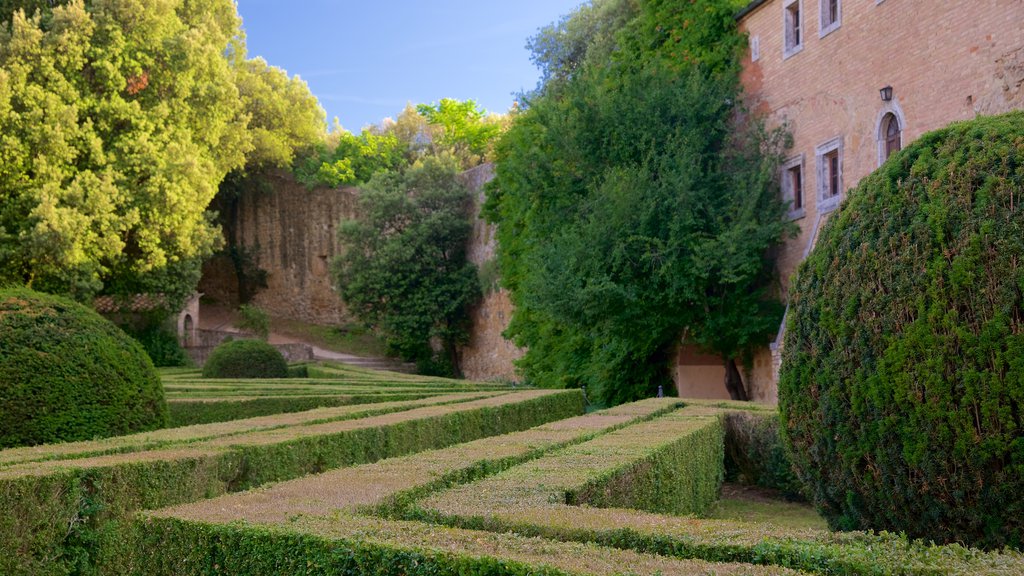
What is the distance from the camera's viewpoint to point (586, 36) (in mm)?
26547

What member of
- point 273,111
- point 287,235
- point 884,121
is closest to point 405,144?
point 287,235

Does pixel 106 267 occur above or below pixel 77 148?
below

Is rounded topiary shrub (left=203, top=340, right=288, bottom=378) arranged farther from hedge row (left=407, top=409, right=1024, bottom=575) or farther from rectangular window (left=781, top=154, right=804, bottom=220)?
hedge row (left=407, top=409, right=1024, bottom=575)

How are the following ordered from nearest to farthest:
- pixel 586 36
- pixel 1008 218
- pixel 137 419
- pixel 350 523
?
1. pixel 350 523
2. pixel 1008 218
3. pixel 137 419
4. pixel 586 36

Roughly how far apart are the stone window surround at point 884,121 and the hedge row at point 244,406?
814 cm

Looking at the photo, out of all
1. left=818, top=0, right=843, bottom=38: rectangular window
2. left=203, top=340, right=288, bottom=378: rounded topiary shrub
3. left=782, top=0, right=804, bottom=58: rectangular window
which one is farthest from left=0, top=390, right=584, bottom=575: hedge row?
left=782, top=0, right=804, bottom=58: rectangular window

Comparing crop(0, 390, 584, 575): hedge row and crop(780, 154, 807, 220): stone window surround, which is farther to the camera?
crop(780, 154, 807, 220): stone window surround

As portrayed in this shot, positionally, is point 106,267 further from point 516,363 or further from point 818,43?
point 818,43

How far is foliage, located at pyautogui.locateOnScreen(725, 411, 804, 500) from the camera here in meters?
8.04

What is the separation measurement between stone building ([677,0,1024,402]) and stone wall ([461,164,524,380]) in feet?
30.7

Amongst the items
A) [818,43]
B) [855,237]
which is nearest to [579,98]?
[818,43]

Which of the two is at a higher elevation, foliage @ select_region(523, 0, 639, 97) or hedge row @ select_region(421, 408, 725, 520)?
foliage @ select_region(523, 0, 639, 97)

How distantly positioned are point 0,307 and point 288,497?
216 inches

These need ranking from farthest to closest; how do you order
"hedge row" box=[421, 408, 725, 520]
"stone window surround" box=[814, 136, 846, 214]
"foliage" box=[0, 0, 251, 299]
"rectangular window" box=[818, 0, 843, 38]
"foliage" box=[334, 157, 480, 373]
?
"foliage" box=[334, 157, 480, 373], "foliage" box=[0, 0, 251, 299], "rectangular window" box=[818, 0, 843, 38], "stone window surround" box=[814, 136, 846, 214], "hedge row" box=[421, 408, 725, 520]
